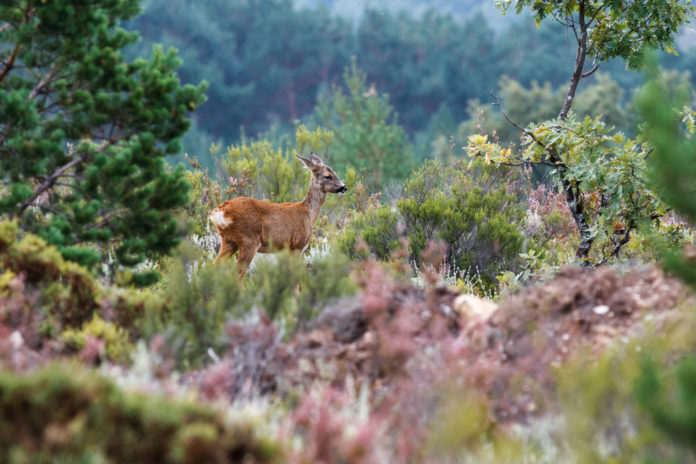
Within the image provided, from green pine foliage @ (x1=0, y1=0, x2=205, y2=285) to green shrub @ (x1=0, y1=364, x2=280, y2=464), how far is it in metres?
2.49

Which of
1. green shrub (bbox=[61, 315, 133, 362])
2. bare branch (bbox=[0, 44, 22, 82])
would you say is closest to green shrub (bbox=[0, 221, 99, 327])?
green shrub (bbox=[61, 315, 133, 362])

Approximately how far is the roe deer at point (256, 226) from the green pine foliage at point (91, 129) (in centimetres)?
313

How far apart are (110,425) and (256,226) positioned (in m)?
6.44

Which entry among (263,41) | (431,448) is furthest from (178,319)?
(263,41)

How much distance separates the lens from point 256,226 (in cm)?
907

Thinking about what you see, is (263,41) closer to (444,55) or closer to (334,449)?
(444,55)

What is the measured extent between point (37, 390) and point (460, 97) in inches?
2661

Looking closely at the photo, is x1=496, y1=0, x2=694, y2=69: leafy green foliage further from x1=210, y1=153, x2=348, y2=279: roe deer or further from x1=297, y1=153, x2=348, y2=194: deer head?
x1=210, y1=153, x2=348, y2=279: roe deer

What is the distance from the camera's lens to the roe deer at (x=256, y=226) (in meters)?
8.93

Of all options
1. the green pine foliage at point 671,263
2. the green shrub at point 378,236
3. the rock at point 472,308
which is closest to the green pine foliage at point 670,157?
the green pine foliage at point 671,263

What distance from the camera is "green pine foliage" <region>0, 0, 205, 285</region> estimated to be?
5207 millimetres

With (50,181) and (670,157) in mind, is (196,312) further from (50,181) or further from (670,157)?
(670,157)

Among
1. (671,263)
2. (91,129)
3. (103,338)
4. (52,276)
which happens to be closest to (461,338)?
(671,263)

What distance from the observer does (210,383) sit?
3.29 m
